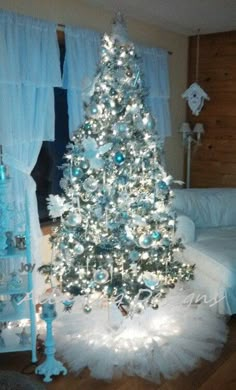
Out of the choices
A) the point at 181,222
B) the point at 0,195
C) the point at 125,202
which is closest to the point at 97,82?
the point at 125,202

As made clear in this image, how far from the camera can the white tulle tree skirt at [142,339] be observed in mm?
2258

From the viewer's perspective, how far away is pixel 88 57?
3230 mm

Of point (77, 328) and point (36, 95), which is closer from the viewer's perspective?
point (77, 328)

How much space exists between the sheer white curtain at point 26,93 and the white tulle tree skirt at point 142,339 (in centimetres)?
71

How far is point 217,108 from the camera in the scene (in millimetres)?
4316

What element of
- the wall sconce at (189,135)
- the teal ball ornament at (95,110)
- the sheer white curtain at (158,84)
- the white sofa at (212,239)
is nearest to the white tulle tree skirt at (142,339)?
the white sofa at (212,239)

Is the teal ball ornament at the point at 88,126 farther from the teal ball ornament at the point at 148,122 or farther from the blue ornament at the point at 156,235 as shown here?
the blue ornament at the point at 156,235

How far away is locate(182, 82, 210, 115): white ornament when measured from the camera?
416cm

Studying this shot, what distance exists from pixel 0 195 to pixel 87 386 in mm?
1164

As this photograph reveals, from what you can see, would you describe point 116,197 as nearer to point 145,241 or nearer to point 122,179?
point 122,179

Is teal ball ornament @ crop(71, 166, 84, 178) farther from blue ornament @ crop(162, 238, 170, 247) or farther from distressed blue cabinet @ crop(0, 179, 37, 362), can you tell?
blue ornament @ crop(162, 238, 170, 247)

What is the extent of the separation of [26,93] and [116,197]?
105cm

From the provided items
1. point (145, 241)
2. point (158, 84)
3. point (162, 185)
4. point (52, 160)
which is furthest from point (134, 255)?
point (158, 84)

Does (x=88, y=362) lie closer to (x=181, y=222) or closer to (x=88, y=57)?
(x=181, y=222)
